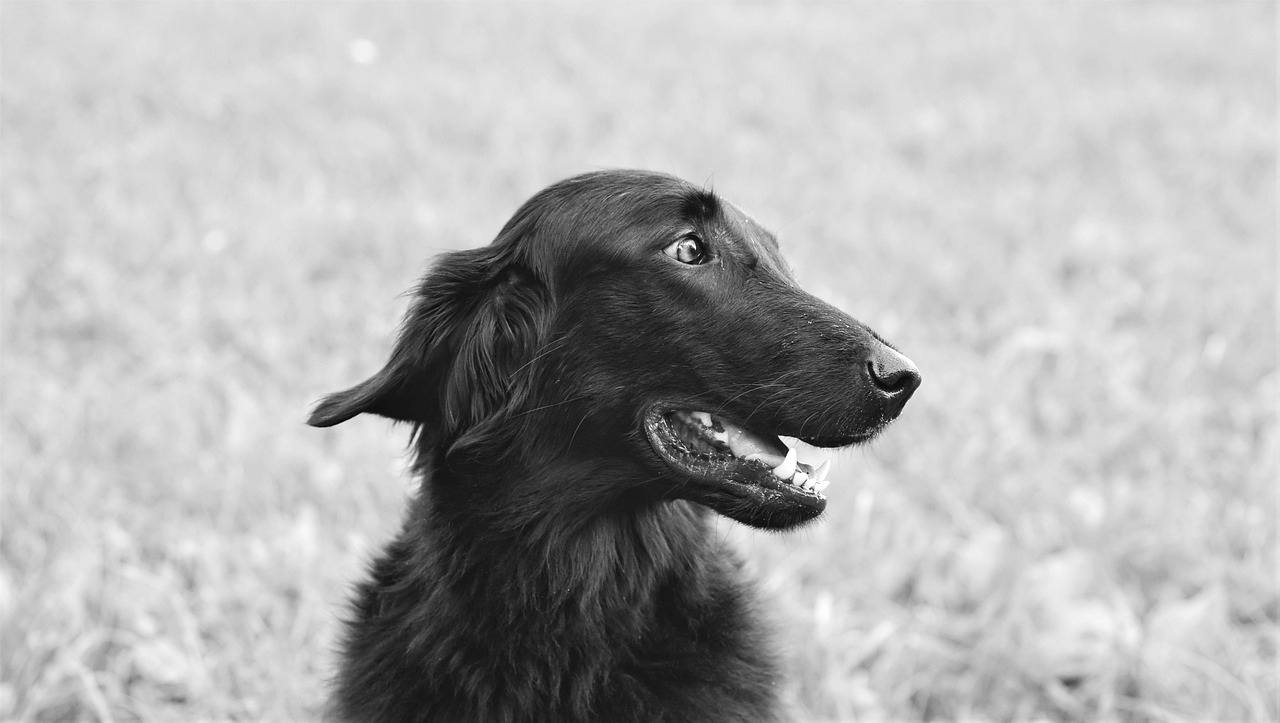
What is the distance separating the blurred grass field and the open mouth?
0.49 metres

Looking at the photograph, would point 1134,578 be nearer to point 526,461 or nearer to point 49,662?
point 526,461

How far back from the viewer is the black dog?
2191 millimetres

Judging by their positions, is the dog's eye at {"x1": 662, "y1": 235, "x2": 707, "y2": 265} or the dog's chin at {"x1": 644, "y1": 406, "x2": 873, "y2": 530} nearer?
the dog's chin at {"x1": 644, "y1": 406, "x2": 873, "y2": 530}

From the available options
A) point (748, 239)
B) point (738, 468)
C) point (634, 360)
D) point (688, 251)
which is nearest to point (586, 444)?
point (634, 360)

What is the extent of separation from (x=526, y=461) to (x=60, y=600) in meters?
1.80

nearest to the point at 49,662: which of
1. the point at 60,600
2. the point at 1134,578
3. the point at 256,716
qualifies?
the point at 60,600

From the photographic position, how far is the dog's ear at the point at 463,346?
89.5 inches

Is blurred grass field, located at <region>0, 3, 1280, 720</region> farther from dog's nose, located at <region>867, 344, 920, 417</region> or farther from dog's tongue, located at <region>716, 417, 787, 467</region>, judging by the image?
dog's nose, located at <region>867, 344, 920, 417</region>

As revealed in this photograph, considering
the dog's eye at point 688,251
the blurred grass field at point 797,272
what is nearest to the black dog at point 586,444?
the dog's eye at point 688,251

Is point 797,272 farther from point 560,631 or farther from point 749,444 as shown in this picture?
point 560,631

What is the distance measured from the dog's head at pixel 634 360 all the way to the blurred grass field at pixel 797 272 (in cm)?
55

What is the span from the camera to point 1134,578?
3674mm

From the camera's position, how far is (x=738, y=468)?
2.15 m

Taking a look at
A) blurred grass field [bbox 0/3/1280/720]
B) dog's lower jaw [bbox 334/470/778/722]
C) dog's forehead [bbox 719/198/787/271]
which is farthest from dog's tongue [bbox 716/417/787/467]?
blurred grass field [bbox 0/3/1280/720]
